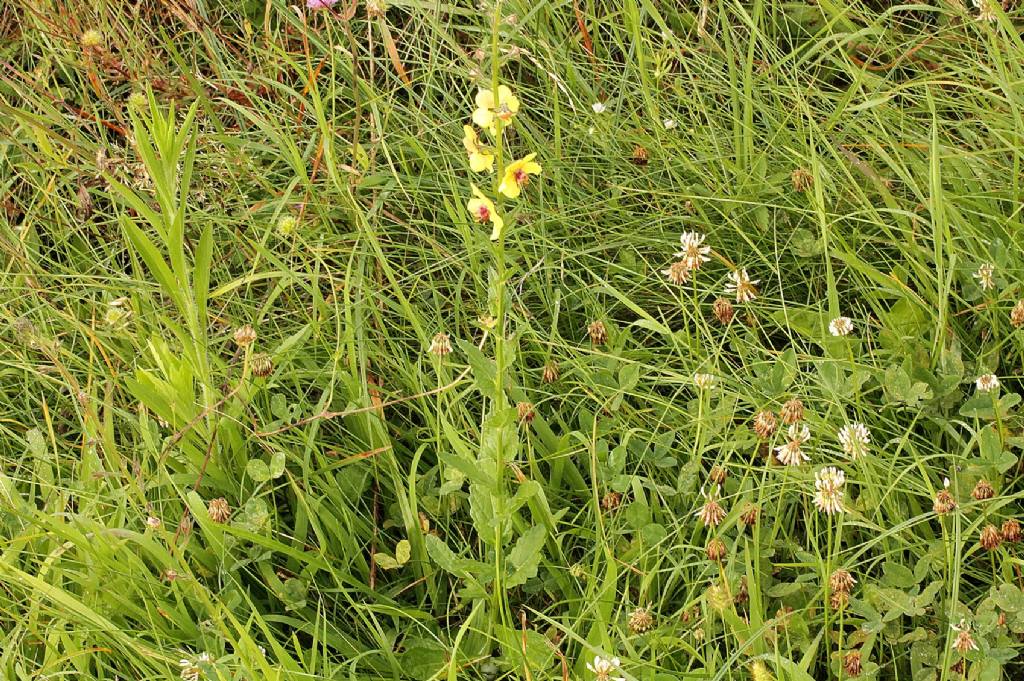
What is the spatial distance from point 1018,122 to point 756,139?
460 mm

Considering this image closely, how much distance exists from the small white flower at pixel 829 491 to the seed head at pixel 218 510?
0.81 m

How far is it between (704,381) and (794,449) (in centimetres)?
17

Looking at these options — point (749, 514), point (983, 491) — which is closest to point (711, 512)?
point (749, 514)

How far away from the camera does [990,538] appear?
1.44 m

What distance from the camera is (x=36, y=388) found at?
6.49ft

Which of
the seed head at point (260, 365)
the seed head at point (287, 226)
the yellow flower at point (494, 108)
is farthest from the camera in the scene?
the seed head at point (287, 226)

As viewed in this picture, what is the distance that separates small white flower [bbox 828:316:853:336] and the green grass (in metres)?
0.02

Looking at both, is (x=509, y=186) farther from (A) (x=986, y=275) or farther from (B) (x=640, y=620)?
(A) (x=986, y=275)

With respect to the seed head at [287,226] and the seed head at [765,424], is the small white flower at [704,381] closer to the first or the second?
the seed head at [765,424]

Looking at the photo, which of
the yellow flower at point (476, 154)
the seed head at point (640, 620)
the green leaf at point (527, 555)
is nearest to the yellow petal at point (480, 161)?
the yellow flower at point (476, 154)

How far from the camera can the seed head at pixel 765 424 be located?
1.53 meters

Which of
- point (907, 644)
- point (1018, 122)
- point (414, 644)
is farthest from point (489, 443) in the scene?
point (1018, 122)

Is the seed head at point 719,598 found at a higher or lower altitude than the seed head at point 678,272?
lower

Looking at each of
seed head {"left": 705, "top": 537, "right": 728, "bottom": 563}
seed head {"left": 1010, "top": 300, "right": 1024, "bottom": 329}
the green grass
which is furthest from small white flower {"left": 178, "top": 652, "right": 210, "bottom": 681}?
seed head {"left": 1010, "top": 300, "right": 1024, "bottom": 329}
